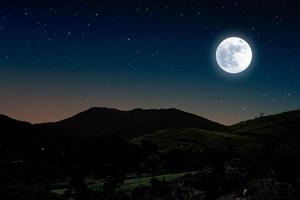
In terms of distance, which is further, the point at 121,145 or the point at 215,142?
the point at 215,142

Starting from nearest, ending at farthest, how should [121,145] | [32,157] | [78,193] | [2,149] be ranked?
[78,193] < [121,145] < [32,157] < [2,149]

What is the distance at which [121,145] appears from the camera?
8756 centimetres

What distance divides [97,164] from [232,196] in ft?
174

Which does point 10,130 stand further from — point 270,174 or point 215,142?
point 270,174

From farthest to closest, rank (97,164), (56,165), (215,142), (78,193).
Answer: (215,142), (56,165), (97,164), (78,193)

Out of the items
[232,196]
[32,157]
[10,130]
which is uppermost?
[10,130]

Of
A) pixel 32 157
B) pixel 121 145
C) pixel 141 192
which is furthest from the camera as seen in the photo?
pixel 32 157

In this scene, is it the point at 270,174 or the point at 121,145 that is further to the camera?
the point at 121,145

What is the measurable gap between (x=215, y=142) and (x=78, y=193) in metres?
153

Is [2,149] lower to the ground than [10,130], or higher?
lower

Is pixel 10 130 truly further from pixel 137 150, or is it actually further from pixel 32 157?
pixel 137 150

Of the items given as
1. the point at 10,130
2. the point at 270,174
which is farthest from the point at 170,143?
the point at 270,174

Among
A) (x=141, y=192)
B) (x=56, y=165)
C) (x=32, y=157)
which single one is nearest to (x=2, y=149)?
(x=32, y=157)

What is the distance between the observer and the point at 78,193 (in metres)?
31.2
